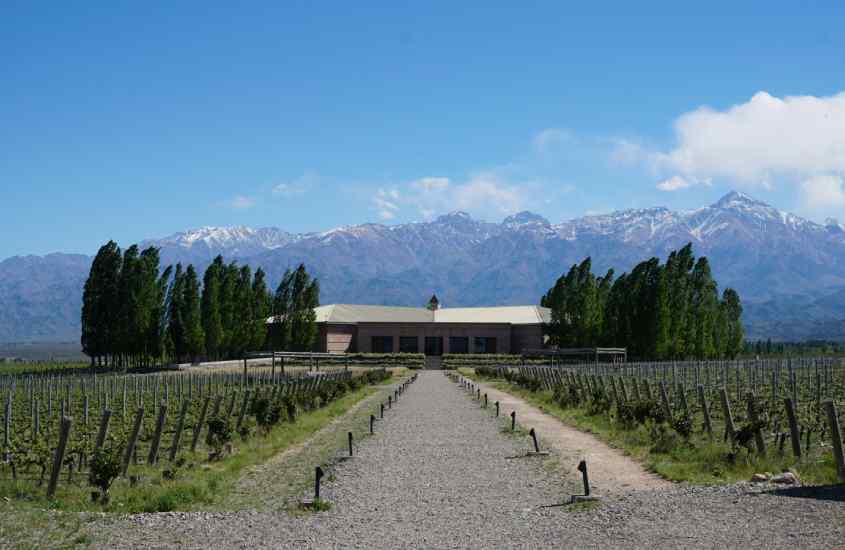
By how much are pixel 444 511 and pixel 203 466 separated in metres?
7.64

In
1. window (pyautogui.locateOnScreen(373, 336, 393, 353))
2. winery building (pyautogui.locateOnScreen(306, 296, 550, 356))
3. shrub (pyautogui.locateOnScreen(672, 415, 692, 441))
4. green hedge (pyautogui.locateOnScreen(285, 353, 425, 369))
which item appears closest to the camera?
shrub (pyautogui.locateOnScreen(672, 415, 692, 441))

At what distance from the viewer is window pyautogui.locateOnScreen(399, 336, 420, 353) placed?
10106 centimetres

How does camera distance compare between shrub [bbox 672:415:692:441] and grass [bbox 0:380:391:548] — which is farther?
shrub [bbox 672:415:692:441]

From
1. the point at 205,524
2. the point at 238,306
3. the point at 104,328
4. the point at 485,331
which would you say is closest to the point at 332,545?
the point at 205,524

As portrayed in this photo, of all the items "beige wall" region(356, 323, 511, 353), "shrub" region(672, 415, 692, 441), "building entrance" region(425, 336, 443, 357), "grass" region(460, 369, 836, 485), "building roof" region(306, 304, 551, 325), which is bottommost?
"grass" region(460, 369, 836, 485)

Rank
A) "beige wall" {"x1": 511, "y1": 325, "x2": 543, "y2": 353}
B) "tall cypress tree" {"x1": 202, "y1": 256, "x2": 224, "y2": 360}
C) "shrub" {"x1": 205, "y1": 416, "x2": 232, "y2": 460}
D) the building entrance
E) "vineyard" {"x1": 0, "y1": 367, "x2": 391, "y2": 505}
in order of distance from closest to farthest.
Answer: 1. "vineyard" {"x1": 0, "y1": 367, "x2": 391, "y2": 505}
2. "shrub" {"x1": 205, "y1": 416, "x2": 232, "y2": 460}
3. "tall cypress tree" {"x1": 202, "y1": 256, "x2": 224, "y2": 360}
4. "beige wall" {"x1": 511, "y1": 325, "x2": 543, "y2": 353}
5. the building entrance

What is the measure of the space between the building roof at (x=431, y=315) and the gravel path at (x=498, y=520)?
8404cm

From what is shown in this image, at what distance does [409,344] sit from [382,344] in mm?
3062

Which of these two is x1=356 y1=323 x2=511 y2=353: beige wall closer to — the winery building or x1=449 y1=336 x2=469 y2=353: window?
the winery building

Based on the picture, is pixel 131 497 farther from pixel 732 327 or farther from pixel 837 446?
pixel 732 327

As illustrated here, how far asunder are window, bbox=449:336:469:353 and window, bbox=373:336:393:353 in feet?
22.3

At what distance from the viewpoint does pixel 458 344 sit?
101562mm

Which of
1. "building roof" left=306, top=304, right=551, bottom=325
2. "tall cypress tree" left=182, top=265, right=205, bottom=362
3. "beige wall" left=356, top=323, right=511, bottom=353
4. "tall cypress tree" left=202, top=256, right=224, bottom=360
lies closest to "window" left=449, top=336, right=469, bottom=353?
Answer: "beige wall" left=356, top=323, right=511, bottom=353

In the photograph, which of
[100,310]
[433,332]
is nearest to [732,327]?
[433,332]
